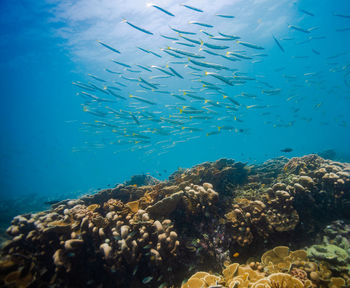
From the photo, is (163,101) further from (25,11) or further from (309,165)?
(309,165)

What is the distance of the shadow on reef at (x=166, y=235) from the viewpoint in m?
3.32

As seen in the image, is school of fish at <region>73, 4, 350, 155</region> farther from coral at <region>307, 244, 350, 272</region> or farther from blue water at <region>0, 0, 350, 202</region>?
coral at <region>307, 244, 350, 272</region>

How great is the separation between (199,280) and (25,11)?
126 ft

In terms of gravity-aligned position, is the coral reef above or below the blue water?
below

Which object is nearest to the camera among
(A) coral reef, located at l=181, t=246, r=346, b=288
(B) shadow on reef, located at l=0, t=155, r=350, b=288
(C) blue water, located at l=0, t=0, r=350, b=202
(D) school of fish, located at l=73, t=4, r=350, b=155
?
(A) coral reef, located at l=181, t=246, r=346, b=288

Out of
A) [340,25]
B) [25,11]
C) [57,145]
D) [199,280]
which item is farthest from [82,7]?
[57,145]

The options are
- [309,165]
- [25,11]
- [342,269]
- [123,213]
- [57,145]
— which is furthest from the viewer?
[57,145]

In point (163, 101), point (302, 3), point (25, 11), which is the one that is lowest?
point (163, 101)

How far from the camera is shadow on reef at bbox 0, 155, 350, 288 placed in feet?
10.9

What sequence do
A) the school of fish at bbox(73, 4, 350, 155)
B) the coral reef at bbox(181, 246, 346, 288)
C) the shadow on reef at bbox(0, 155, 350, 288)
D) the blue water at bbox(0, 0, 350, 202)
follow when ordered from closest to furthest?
the coral reef at bbox(181, 246, 346, 288) → the shadow on reef at bbox(0, 155, 350, 288) → the school of fish at bbox(73, 4, 350, 155) → the blue water at bbox(0, 0, 350, 202)

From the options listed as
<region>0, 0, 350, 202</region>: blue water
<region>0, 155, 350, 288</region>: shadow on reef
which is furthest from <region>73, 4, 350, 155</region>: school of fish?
<region>0, 155, 350, 288</region>: shadow on reef

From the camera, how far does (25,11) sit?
83.5 feet

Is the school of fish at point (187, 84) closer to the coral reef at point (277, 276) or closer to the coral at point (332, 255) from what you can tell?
the coral at point (332, 255)

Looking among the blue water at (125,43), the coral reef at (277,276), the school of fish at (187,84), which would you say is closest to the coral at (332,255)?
the coral reef at (277,276)
